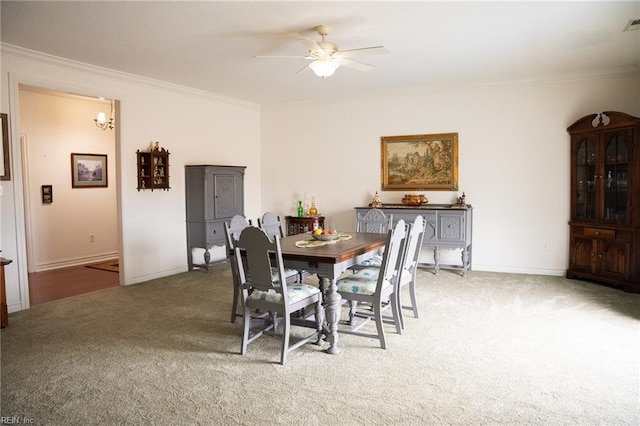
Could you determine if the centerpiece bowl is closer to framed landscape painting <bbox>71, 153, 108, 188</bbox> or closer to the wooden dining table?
the wooden dining table

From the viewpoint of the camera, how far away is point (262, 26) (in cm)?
396

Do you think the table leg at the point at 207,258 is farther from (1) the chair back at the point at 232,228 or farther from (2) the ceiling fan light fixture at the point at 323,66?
(2) the ceiling fan light fixture at the point at 323,66

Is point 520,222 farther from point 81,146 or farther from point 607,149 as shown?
point 81,146

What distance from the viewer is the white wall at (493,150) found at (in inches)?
230

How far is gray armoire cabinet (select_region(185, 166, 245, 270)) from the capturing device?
20.8ft

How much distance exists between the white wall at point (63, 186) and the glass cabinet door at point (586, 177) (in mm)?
7122

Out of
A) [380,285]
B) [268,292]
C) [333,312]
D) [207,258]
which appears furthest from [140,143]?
[380,285]

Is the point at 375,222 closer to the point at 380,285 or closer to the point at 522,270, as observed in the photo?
the point at 380,285

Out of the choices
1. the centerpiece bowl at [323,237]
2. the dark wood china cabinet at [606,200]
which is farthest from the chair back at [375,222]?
the dark wood china cabinet at [606,200]

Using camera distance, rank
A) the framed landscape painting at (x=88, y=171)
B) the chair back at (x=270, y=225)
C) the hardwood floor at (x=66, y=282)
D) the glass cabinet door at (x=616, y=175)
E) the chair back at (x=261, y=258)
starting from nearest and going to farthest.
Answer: the chair back at (x=261, y=258), the chair back at (x=270, y=225), the glass cabinet door at (x=616, y=175), the hardwood floor at (x=66, y=282), the framed landscape painting at (x=88, y=171)

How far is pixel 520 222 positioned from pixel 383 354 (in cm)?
368

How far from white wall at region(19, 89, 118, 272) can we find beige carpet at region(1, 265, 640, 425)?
8.45 ft

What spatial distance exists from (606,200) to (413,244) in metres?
2.89

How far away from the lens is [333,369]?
3117mm
